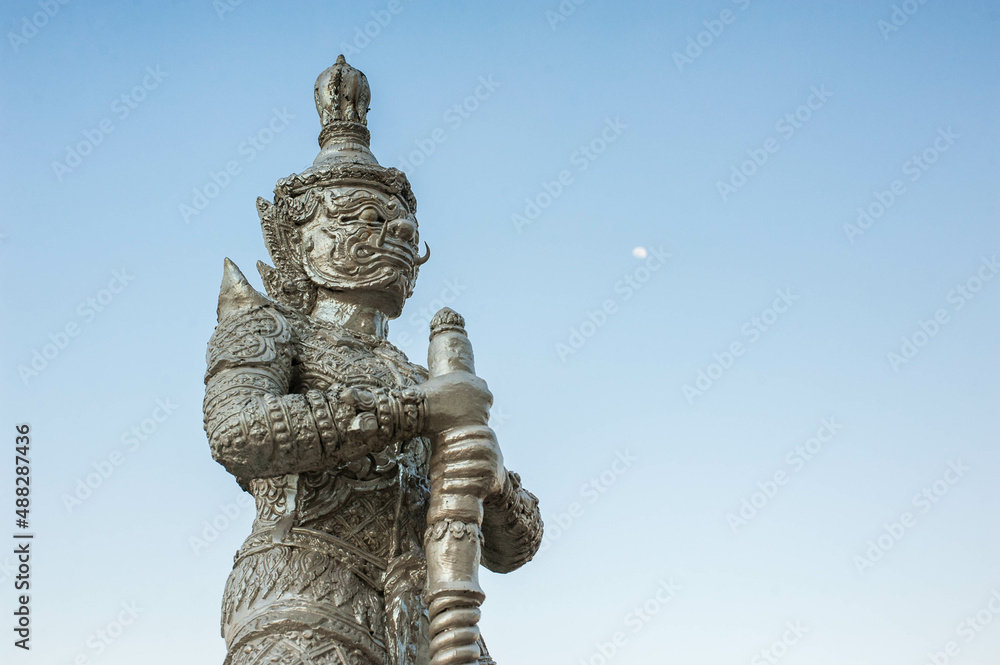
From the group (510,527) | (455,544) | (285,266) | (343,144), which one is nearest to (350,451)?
(455,544)

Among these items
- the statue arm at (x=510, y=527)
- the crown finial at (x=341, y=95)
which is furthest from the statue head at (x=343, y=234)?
the statue arm at (x=510, y=527)

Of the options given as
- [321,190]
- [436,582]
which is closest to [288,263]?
[321,190]

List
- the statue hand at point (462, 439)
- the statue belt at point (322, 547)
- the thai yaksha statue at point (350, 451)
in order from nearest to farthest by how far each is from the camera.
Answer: the thai yaksha statue at point (350, 451) → the statue hand at point (462, 439) → the statue belt at point (322, 547)

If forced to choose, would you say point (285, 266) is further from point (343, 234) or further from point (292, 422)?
point (292, 422)

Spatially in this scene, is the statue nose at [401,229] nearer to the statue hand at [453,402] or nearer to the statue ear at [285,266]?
the statue ear at [285,266]

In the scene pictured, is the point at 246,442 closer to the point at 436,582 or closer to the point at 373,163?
the point at 436,582

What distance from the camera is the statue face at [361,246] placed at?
6496mm

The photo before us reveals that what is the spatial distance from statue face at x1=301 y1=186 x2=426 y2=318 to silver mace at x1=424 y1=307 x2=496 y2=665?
896 mm

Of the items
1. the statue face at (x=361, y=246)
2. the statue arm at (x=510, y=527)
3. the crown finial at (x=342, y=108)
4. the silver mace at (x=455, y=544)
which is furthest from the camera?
the crown finial at (x=342, y=108)

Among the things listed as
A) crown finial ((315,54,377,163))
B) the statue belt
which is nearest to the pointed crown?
crown finial ((315,54,377,163))

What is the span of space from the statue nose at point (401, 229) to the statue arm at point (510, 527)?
136 cm

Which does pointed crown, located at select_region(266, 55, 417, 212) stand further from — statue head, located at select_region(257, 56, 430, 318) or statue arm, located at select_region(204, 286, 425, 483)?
statue arm, located at select_region(204, 286, 425, 483)

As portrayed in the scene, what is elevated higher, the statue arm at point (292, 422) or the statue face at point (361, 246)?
the statue face at point (361, 246)

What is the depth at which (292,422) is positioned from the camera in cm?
535
